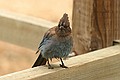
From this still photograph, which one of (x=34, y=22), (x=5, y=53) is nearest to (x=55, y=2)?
(x=5, y=53)

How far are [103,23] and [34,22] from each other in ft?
1.48

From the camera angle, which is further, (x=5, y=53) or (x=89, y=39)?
(x=5, y=53)

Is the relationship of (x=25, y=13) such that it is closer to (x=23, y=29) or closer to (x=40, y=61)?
(x=23, y=29)

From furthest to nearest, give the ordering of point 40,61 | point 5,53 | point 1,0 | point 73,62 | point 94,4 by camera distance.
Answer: point 1,0 → point 5,53 → point 94,4 → point 40,61 → point 73,62

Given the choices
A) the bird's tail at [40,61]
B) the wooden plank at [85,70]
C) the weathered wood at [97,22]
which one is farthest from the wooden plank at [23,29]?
the wooden plank at [85,70]

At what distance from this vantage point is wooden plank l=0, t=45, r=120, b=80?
1586 mm

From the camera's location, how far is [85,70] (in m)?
1.71

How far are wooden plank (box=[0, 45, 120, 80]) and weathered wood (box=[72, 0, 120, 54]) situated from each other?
20 centimetres

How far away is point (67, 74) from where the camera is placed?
166 centimetres

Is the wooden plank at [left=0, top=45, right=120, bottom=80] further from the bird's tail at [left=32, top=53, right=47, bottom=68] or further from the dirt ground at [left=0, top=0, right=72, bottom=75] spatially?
the dirt ground at [left=0, top=0, right=72, bottom=75]

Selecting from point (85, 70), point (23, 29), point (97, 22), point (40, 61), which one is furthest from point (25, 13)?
point (85, 70)

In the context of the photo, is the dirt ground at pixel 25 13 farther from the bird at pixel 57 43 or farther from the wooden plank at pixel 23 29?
the bird at pixel 57 43

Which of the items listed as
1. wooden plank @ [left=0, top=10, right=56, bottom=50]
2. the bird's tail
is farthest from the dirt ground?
the bird's tail

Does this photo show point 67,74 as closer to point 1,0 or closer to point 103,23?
point 103,23
